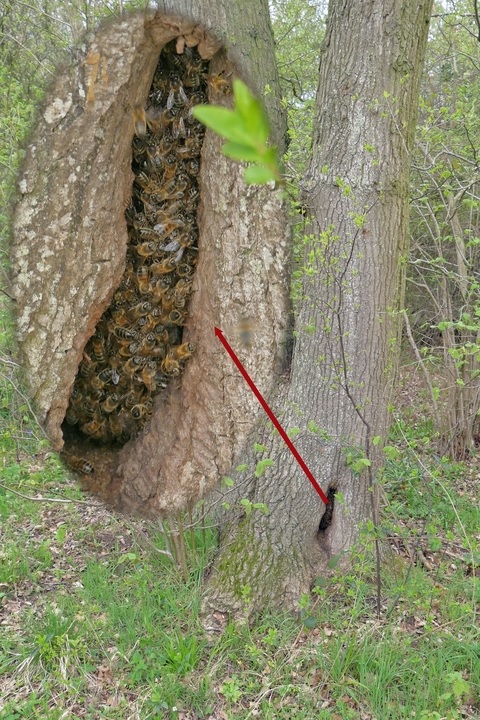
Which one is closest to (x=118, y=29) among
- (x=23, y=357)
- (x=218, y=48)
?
(x=218, y=48)

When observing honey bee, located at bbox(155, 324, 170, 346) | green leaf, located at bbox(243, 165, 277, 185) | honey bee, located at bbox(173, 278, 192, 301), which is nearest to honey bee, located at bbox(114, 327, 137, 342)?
honey bee, located at bbox(155, 324, 170, 346)

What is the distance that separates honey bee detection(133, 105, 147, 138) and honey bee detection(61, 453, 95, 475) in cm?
179

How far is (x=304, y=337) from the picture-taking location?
9.68 ft

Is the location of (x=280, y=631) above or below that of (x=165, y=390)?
below

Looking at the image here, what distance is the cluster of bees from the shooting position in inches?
115

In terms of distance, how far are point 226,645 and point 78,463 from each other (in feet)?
4.29

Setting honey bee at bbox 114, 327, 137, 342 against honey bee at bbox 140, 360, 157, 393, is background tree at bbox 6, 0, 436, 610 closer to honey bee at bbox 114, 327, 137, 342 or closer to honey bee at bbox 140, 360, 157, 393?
honey bee at bbox 114, 327, 137, 342

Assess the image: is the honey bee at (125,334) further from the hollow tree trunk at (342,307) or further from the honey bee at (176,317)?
the hollow tree trunk at (342,307)

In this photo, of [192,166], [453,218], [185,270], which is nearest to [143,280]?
[185,270]

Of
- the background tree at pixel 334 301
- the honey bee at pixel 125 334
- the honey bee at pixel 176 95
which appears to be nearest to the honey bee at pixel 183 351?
the background tree at pixel 334 301

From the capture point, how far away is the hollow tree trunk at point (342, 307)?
8.79ft

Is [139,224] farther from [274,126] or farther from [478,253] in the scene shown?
[478,253]

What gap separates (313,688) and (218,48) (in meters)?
2.91

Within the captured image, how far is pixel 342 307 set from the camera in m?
2.84
